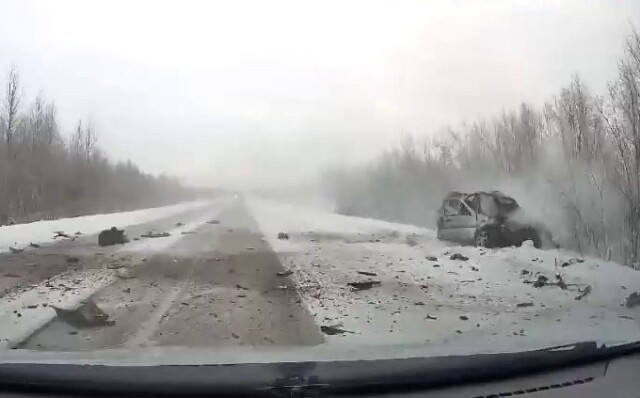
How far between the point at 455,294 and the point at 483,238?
444 cm

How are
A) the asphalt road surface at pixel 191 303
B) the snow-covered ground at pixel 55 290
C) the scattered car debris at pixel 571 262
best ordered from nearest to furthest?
1. the asphalt road surface at pixel 191 303
2. the snow-covered ground at pixel 55 290
3. the scattered car debris at pixel 571 262

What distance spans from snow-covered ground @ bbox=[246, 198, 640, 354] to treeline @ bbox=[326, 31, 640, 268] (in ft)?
3.82

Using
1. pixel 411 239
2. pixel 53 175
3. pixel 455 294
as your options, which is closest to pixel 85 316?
pixel 455 294

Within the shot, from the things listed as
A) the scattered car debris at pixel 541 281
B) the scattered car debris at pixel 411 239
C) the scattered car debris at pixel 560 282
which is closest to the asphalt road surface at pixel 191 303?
the scattered car debris at pixel 411 239

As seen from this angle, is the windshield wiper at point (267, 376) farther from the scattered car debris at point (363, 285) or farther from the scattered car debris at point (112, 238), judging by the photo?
the scattered car debris at point (112, 238)

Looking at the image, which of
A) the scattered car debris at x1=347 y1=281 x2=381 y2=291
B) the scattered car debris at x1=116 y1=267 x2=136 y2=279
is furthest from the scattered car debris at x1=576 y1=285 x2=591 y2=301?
the scattered car debris at x1=116 y1=267 x2=136 y2=279

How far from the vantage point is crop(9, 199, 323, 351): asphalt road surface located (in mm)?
5355

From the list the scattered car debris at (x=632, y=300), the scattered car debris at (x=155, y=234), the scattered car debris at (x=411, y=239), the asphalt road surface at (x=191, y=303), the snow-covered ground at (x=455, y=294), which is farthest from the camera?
the scattered car debris at (x=155, y=234)

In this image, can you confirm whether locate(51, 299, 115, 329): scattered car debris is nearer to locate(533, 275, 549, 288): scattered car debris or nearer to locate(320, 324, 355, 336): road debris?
locate(320, 324, 355, 336): road debris

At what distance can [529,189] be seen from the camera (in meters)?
11.3

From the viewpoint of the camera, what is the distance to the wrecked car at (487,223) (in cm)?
1089

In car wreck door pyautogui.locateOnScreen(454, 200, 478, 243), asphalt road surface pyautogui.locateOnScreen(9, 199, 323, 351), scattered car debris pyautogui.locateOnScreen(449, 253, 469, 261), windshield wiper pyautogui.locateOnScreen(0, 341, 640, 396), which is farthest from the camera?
car wreck door pyautogui.locateOnScreen(454, 200, 478, 243)

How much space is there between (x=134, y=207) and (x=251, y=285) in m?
20.2

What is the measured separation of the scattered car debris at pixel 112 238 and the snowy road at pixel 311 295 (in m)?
0.46
